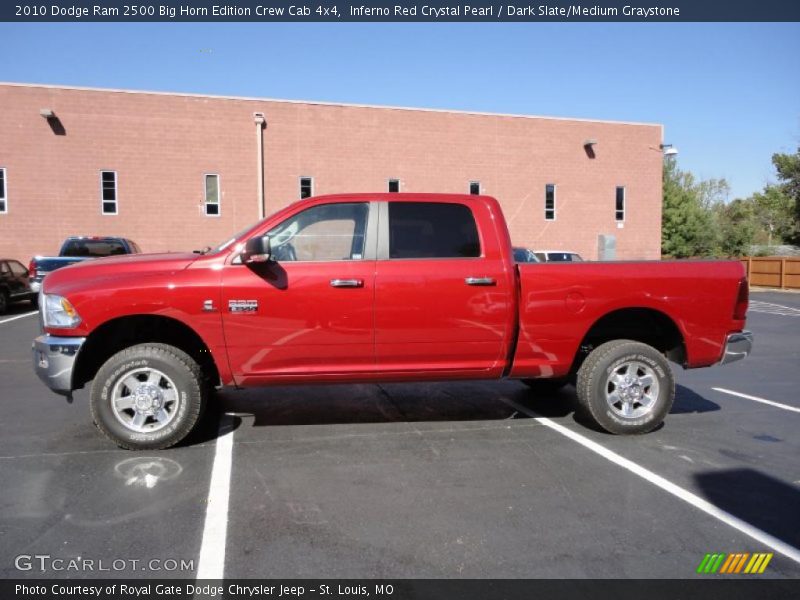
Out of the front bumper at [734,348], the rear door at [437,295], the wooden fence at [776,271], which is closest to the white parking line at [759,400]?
the front bumper at [734,348]

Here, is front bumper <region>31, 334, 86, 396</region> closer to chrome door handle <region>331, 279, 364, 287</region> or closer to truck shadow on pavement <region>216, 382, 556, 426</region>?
truck shadow on pavement <region>216, 382, 556, 426</region>

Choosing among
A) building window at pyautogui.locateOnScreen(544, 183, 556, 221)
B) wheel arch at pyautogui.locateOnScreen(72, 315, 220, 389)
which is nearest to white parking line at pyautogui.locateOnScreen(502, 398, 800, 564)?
wheel arch at pyautogui.locateOnScreen(72, 315, 220, 389)

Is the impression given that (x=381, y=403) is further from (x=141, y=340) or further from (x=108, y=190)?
(x=108, y=190)

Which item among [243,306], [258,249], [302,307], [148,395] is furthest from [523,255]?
[148,395]

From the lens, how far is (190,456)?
4801 millimetres

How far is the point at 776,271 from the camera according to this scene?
30078 mm

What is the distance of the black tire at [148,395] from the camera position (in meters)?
4.81

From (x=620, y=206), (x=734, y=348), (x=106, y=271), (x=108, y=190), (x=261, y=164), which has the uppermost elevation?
(x=261, y=164)

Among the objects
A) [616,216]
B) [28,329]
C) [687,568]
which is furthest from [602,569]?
[616,216]

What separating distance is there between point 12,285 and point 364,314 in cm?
1498

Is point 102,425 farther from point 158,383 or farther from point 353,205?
point 353,205

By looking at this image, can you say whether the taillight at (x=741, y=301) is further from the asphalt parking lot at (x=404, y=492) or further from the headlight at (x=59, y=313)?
the headlight at (x=59, y=313)

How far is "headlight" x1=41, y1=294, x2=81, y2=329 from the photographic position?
4707mm

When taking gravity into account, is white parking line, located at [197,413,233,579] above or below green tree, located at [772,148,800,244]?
below
